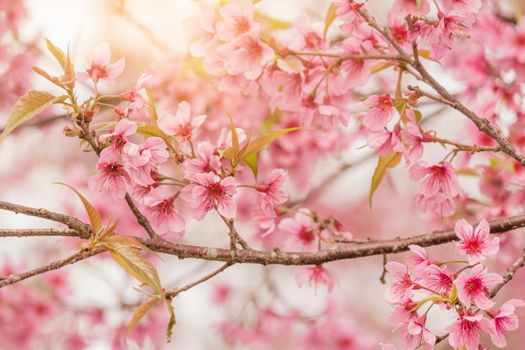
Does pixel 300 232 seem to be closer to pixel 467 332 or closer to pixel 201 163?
pixel 201 163

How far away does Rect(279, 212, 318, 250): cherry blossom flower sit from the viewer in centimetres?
159

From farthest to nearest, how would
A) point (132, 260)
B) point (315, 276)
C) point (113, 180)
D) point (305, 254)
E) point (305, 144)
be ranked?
point (305, 144), point (315, 276), point (305, 254), point (113, 180), point (132, 260)

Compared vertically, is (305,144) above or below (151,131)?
above

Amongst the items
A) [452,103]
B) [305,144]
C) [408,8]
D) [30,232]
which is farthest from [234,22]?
[305,144]

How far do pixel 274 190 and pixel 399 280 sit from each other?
304mm

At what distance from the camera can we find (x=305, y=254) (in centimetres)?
133

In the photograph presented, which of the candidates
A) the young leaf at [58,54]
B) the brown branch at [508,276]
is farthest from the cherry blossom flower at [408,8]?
the young leaf at [58,54]

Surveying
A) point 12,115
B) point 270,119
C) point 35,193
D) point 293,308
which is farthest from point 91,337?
point 35,193

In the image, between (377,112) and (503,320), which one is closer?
(503,320)

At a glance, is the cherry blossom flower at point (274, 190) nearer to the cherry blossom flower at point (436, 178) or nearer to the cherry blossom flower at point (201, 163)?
the cherry blossom flower at point (201, 163)

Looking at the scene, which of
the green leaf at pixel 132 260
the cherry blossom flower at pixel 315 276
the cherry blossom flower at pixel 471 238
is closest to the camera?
the green leaf at pixel 132 260

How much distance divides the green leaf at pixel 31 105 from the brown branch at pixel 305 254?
8.1 inches

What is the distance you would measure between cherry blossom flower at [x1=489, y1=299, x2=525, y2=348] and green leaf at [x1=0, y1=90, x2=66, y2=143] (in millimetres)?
790

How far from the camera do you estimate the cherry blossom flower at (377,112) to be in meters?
1.31
